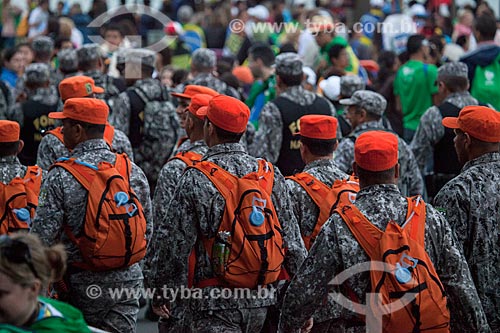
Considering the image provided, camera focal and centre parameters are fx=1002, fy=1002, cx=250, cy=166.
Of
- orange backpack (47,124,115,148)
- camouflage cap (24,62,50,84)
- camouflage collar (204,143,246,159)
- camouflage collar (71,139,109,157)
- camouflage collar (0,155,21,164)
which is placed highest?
camouflage collar (204,143,246,159)

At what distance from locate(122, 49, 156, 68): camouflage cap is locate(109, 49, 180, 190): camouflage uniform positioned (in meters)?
0.25

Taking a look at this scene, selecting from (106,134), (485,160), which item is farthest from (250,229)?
(106,134)

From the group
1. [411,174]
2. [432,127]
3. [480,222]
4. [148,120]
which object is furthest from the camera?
[148,120]

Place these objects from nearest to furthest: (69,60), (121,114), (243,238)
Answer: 1. (243,238)
2. (121,114)
3. (69,60)

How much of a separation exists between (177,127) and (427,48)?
4063 mm

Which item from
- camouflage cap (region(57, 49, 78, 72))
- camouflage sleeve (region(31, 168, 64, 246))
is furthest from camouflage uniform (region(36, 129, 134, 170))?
camouflage cap (region(57, 49, 78, 72))

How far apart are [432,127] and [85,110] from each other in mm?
4366

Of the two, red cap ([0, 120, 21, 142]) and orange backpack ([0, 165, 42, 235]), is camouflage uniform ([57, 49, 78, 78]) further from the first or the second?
orange backpack ([0, 165, 42, 235])

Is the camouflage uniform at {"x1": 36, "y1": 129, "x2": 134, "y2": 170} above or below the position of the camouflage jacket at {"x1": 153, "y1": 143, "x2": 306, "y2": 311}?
below

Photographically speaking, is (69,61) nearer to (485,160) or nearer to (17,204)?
(17,204)

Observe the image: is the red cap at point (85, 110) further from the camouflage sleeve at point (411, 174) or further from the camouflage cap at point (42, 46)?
the camouflage cap at point (42, 46)

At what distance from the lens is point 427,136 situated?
387 inches

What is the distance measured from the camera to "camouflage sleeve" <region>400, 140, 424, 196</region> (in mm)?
9297

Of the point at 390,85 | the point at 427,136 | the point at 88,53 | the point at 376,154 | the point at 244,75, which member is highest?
the point at 376,154
